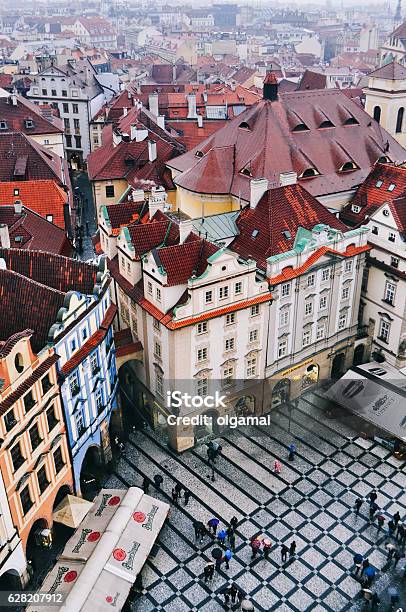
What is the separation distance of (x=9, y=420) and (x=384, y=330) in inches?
1567

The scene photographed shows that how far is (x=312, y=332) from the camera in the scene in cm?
6456

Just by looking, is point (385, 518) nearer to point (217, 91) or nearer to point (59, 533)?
point (59, 533)

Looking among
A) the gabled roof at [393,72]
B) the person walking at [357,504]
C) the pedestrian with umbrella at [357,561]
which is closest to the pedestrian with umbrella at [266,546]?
the pedestrian with umbrella at [357,561]

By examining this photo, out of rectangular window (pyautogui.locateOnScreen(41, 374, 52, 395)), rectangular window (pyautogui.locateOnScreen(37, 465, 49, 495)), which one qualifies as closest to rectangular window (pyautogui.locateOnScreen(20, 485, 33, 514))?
rectangular window (pyautogui.locateOnScreen(37, 465, 49, 495))

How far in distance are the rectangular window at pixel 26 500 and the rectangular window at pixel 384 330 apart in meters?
38.3

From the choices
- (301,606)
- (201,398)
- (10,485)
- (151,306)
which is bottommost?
(301,606)

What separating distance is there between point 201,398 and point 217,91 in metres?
112

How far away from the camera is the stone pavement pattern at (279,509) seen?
47.0 m

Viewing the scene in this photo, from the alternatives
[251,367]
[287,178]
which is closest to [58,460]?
[251,367]

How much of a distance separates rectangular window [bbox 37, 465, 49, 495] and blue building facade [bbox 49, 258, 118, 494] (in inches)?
131

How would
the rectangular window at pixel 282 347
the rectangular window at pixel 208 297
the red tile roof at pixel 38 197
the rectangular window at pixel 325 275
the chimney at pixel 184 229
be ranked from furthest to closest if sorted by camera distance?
1. the red tile roof at pixel 38 197
2. the rectangular window at pixel 325 275
3. the rectangular window at pixel 282 347
4. the chimney at pixel 184 229
5. the rectangular window at pixel 208 297

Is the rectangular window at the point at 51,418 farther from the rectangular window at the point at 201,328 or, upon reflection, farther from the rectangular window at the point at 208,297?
the rectangular window at the point at 208,297

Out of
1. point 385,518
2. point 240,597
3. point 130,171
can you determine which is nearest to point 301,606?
point 240,597

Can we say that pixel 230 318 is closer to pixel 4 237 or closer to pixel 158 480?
pixel 158 480
